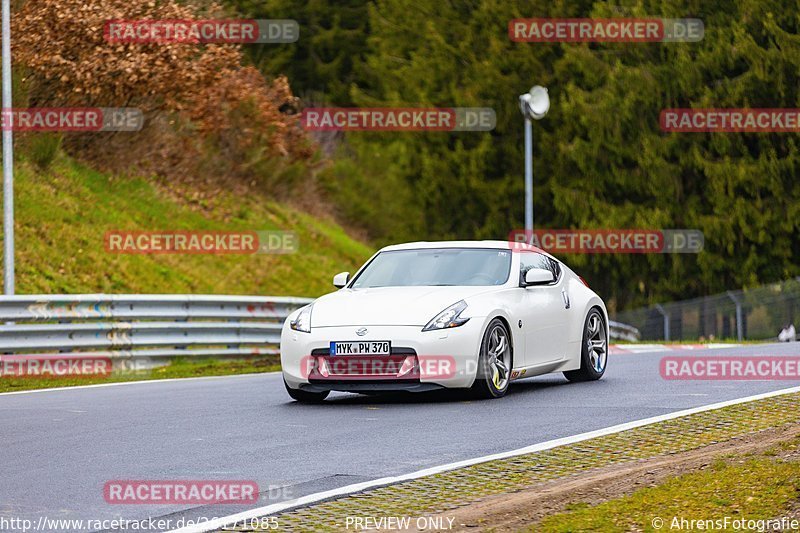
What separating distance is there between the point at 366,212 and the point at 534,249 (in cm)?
2717

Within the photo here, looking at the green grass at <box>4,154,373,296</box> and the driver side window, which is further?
the green grass at <box>4,154,373,296</box>

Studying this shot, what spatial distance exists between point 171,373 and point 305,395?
19.1ft

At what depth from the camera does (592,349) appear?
15070mm

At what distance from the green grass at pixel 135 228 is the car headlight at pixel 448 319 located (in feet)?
40.8

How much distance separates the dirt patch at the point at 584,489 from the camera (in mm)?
7246

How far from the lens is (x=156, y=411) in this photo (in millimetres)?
12672

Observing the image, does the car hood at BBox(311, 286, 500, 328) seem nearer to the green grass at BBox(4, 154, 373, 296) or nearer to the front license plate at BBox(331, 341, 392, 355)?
the front license plate at BBox(331, 341, 392, 355)

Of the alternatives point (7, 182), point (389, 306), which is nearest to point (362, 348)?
point (389, 306)

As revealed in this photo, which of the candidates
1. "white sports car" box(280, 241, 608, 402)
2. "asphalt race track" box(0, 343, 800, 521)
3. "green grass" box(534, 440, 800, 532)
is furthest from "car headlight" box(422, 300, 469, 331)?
"green grass" box(534, 440, 800, 532)

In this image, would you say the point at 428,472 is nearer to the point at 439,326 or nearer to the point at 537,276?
the point at 439,326

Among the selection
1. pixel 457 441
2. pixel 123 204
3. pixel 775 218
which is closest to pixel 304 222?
pixel 123 204

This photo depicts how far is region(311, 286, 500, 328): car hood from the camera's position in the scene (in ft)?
42.0

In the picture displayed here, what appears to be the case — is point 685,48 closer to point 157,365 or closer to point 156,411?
point 157,365

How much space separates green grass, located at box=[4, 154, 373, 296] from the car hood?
1166 cm
